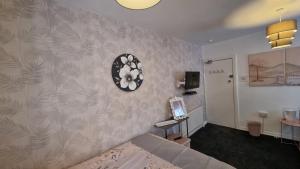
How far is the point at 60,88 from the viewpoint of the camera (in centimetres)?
135

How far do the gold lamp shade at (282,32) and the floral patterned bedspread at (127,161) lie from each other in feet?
6.48

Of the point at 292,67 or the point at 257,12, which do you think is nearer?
the point at 257,12

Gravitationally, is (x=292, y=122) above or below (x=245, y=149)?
above

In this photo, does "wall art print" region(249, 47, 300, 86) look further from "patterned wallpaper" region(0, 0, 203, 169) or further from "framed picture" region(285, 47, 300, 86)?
"patterned wallpaper" region(0, 0, 203, 169)

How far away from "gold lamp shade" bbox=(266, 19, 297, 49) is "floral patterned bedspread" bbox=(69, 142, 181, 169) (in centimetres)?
197

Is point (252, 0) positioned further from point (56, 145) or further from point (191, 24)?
point (56, 145)

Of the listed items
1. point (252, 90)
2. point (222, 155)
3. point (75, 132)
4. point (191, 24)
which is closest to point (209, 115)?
point (252, 90)

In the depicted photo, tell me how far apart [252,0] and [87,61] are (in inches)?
79.9

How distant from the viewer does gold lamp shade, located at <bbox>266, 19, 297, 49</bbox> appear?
1.59m

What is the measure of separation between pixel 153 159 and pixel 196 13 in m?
1.86

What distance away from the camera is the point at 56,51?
52.5 inches

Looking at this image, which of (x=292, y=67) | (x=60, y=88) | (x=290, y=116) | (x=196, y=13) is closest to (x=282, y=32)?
(x=196, y=13)

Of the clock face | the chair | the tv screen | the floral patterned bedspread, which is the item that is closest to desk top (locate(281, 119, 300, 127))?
the chair

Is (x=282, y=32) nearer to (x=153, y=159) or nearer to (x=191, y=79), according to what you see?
(x=191, y=79)
